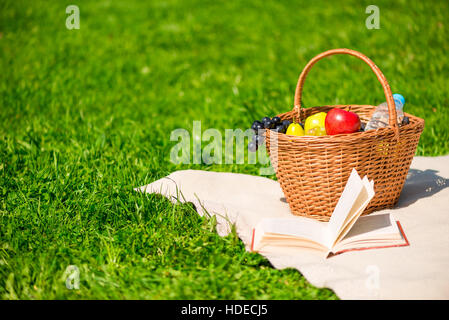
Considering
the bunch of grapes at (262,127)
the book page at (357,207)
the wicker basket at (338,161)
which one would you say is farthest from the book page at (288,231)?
the bunch of grapes at (262,127)

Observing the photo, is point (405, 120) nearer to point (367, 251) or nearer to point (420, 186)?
point (420, 186)

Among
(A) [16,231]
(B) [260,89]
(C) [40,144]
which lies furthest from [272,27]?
(A) [16,231]

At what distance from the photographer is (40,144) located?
3789 millimetres

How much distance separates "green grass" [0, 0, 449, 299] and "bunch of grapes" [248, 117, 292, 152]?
20.5 inches

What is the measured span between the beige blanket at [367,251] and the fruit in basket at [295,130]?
0.47m

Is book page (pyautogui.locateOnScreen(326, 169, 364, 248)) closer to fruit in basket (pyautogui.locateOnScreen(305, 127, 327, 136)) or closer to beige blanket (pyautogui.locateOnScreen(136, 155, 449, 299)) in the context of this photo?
beige blanket (pyautogui.locateOnScreen(136, 155, 449, 299))

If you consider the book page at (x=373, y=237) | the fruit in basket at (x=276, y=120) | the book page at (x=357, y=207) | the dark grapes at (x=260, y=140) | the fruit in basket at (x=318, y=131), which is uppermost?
the fruit in basket at (x=276, y=120)

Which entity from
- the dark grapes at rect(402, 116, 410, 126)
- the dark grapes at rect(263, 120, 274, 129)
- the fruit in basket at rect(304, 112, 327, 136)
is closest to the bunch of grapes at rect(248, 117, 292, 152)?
the dark grapes at rect(263, 120, 274, 129)

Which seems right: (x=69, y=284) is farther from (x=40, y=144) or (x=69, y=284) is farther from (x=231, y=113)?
(x=231, y=113)

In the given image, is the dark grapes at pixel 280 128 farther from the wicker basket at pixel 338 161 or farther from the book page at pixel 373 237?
the book page at pixel 373 237

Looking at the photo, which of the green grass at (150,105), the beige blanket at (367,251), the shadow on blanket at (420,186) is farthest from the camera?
the shadow on blanket at (420,186)

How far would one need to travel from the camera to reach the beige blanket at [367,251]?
79.0 inches
